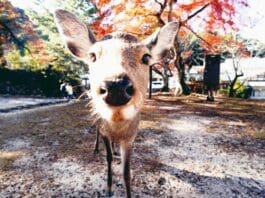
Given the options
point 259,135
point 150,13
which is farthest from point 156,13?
point 259,135

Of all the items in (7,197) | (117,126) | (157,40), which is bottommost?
(7,197)

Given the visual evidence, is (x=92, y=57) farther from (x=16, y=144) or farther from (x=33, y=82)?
(x=33, y=82)

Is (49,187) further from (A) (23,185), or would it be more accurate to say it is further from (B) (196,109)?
(B) (196,109)

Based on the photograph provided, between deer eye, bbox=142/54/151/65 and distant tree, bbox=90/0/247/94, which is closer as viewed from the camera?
deer eye, bbox=142/54/151/65

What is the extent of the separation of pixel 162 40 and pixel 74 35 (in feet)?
3.15

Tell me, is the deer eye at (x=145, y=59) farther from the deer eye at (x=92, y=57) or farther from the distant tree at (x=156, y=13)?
the distant tree at (x=156, y=13)

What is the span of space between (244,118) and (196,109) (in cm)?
213

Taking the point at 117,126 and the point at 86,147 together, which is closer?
Result: the point at 117,126

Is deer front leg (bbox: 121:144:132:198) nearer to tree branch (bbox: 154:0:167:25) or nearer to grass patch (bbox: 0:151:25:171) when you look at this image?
grass patch (bbox: 0:151:25:171)

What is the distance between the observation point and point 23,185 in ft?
15.1

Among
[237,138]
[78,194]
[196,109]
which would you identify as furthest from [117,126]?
[196,109]

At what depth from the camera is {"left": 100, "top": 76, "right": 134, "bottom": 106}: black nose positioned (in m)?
2.39

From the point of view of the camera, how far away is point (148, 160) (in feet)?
18.2

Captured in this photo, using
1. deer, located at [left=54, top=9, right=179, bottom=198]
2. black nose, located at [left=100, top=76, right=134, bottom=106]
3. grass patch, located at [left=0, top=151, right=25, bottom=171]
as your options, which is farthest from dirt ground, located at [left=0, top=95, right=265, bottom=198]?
black nose, located at [left=100, top=76, right=134, bottom=106]
